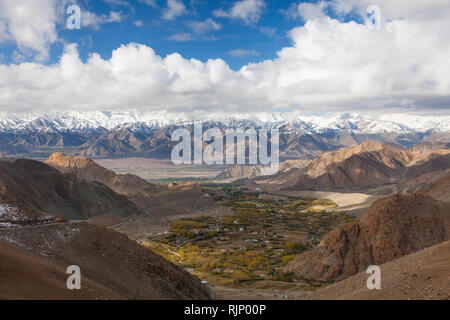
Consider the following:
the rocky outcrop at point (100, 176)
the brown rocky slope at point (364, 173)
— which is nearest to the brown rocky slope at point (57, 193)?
the rocky outcrop at point (100, 176)

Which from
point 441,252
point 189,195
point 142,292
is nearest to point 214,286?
point 142,292

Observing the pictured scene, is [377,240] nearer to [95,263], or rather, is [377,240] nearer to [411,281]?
[411,281]

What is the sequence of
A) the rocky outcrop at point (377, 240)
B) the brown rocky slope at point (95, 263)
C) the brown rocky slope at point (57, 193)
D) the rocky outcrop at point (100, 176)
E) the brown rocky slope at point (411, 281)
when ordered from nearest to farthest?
the brown rocky slope at point (411, 281), the brown rocky slope at point (95, 263), the rocky outcrop at point (377, 240), the brown rocky slope at point (57, 193), the rocky outcrop at point (100, 176)

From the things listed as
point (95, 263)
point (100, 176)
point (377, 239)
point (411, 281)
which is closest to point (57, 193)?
point (95, 263)

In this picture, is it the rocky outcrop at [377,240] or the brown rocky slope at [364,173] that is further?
the brown rocky slope at [364,173]

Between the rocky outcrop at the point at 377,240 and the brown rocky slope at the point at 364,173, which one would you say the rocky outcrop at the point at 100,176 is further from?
the rocky outcrop at the point at 377,240

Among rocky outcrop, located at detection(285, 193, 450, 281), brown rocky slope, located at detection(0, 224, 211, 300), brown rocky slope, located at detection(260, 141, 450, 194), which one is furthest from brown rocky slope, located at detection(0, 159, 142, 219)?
brown rocky slope, located at detection(260, 141, 450, 194)

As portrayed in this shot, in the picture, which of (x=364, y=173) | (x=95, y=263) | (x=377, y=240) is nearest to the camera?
(x=95, y=263)

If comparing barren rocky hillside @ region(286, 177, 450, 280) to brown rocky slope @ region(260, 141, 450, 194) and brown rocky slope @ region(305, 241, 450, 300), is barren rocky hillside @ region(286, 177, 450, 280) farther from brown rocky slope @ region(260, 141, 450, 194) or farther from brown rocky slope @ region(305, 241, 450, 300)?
brown rocky slope @ region(260, 141, 450, 194)

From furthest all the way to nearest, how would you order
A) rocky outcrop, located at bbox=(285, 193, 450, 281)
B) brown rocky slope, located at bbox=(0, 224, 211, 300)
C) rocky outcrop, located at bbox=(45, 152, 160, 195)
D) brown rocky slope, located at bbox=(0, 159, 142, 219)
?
rocky outcrop, located at bbox=(45, 152, 160, 195) → brown rocky slope, located at bbox=(0, 159, 142, 219) → rocky outcrop, located at bbox=(285, 193, 450, 281) → brown rocky slope, located at bbox=(0, 224, 211, 300)

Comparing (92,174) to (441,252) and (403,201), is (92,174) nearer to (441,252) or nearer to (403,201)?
(403,201)

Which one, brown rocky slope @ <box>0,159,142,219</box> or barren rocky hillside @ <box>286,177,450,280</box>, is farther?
brown rocky slope @ <box>0,159,142,219</box>
